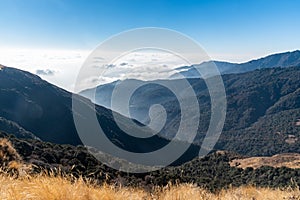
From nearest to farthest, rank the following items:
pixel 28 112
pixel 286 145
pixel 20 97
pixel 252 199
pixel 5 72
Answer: pixel 252 199 < pixel 28 112 < pixel 20 97 < pixel 5 72 < pixel 286 145

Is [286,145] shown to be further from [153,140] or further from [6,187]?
[6,187]

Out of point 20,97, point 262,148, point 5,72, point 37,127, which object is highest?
point 5,72

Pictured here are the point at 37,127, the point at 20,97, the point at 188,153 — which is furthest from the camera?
the point at 188,153

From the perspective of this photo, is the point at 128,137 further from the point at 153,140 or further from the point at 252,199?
the point at 252,199

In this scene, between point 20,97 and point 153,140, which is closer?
point 20,97

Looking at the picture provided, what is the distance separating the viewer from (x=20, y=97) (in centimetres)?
11638

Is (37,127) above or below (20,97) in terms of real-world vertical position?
below

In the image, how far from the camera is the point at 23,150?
728 inches

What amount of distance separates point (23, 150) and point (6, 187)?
14.4m

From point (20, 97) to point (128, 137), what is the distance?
39.6 m

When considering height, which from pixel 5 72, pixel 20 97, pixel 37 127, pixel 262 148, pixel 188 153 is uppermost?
pixel 5 72

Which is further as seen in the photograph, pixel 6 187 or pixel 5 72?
pixel 5 72

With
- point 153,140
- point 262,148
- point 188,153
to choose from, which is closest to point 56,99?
point 153,140

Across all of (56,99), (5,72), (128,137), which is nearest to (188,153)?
(128,137)
